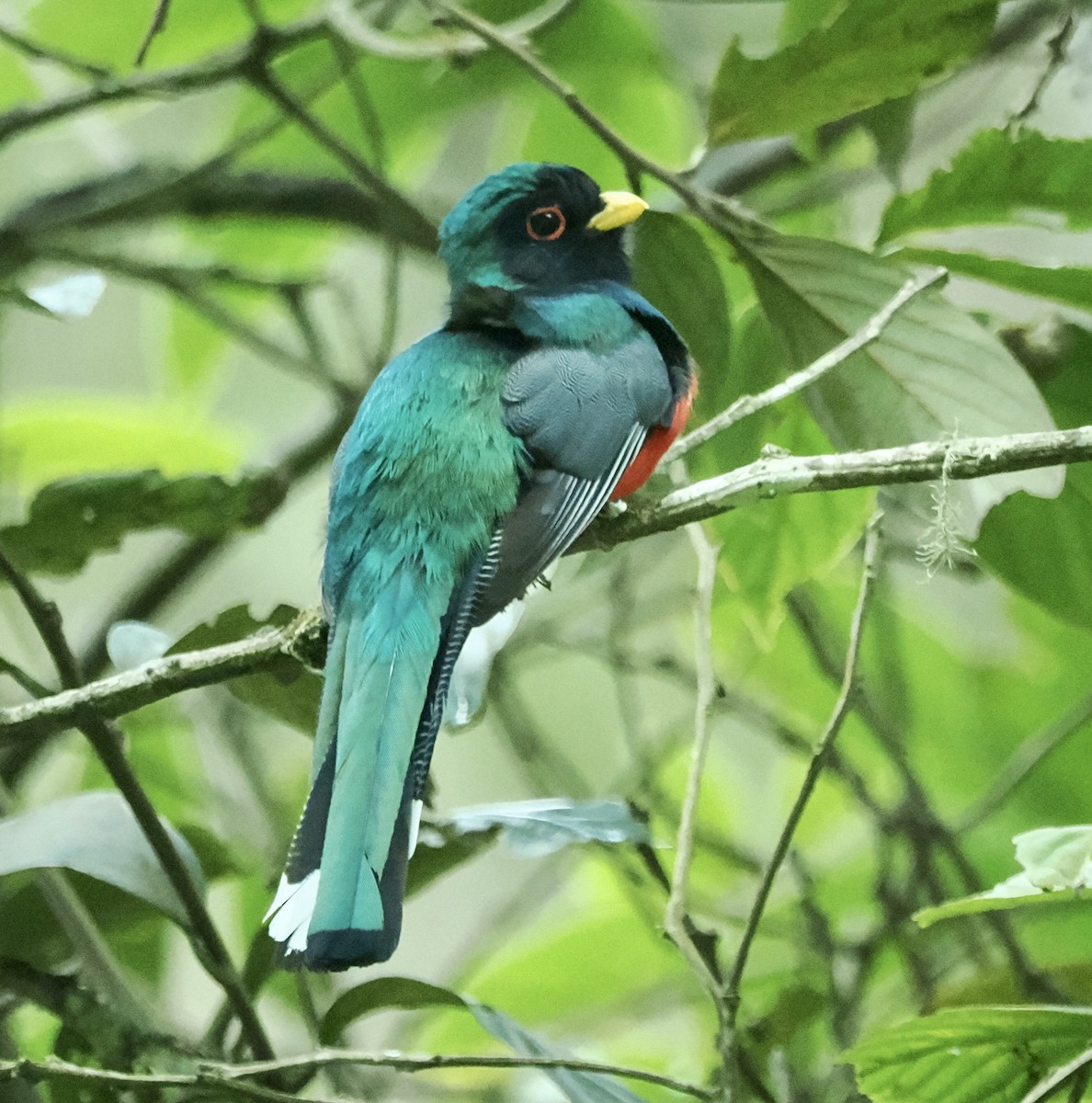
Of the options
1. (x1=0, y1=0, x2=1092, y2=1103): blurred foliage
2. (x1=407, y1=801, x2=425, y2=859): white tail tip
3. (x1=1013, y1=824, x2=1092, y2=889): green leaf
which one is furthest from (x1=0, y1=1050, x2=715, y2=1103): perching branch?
(x1=1013, y1=824, x2=1092, y2=889): green leaf

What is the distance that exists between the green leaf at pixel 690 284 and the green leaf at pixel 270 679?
30.1 inches

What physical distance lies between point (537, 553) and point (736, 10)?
315 cm

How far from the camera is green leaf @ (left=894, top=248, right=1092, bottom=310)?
6.52ft

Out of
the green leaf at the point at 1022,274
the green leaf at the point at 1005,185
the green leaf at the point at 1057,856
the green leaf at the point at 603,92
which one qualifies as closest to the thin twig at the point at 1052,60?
the green leaf at the point at 1005,185

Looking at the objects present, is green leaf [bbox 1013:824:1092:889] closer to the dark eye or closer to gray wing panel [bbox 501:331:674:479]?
gray wing panel [bbox 501:331:674:479]

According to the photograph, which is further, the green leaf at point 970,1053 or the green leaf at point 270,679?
the green leaf at point 270,679

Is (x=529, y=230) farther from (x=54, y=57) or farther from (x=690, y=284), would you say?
(x=54, y=57)

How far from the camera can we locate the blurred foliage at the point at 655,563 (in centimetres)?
198

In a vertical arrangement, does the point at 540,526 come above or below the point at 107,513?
below

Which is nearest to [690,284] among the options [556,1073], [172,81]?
[172,81]

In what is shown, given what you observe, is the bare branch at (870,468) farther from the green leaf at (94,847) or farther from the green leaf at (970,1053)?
the green leaf at (94,847)

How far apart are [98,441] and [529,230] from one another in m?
1.12

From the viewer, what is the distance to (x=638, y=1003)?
303 cm

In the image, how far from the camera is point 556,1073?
1729mm
